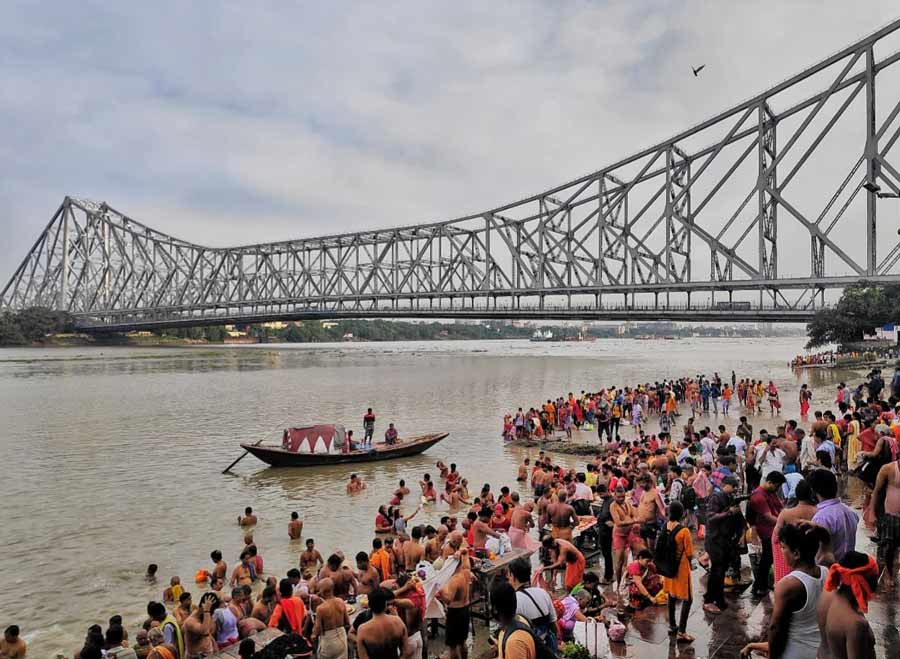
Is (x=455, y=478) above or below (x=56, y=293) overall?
below

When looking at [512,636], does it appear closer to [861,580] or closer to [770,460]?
[861,580]

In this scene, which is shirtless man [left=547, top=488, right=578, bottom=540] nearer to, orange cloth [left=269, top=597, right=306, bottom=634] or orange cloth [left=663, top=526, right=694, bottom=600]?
orange cloth [left=663, top=526, right=694, bottom=600]

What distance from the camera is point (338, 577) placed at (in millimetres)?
7035

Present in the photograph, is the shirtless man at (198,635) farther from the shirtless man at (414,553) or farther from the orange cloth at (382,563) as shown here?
the shirtless man at (414,553)

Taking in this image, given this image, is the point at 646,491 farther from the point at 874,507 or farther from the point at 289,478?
the point at 289,478

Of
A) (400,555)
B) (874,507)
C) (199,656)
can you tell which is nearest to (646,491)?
(874,507)

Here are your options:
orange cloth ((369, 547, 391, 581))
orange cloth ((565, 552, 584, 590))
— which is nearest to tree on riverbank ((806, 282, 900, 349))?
orange cloth ((565, 552, 584, 590))

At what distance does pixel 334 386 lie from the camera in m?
45.8

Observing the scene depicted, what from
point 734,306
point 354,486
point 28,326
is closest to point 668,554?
point 354,486

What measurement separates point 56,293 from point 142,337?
25.3 metres

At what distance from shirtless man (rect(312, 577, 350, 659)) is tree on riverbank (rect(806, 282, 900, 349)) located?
168 feet

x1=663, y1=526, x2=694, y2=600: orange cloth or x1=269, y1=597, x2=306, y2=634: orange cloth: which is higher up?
x1=663, y1=526, x2=694, y2=600: orange cloth

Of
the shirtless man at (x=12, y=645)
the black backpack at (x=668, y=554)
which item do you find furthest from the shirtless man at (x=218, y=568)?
the black backpack at (x=668, y=554)

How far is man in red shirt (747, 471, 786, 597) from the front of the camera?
7023mm
